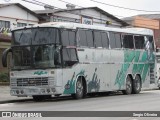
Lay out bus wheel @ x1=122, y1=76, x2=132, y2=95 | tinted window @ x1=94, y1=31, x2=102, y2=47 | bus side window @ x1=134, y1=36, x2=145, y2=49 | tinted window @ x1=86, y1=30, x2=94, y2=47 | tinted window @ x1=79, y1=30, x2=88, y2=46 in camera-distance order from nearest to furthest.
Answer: tinted window @ x1=79, y1=30, x2=88, y2=46
tinted window @ x1=86, y1=30, x2=94, y2=47
tinted window @ x1=94, y1=31, x2=102, y2=47
bus wheel @ x1=122, y1=76, x2=132, y2=95
bus side window @ x1=134, y1=36, x2=145, y2=49

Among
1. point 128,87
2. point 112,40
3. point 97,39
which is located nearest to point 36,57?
point 97,39

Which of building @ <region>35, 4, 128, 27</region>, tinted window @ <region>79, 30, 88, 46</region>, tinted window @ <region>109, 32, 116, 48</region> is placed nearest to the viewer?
tinted window @ <region>79, 30, 88, 46</region>

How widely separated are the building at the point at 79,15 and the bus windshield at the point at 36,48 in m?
29.6

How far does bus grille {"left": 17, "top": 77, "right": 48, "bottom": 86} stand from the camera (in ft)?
75.7

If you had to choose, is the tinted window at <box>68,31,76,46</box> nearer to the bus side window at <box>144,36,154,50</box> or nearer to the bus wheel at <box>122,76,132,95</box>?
the bus wheel at <box>122,76,132,95</box>

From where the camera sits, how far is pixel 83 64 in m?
24.9

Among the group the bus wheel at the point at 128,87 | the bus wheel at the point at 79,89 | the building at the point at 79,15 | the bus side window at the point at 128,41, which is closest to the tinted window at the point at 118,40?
the bus side window at the point at 128,41

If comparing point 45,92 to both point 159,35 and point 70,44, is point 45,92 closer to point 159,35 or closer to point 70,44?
point 70,44

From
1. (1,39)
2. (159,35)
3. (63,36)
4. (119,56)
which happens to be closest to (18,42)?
(63,36)

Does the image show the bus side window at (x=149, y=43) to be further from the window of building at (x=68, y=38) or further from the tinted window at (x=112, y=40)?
the window of building at (x=68, y=38)

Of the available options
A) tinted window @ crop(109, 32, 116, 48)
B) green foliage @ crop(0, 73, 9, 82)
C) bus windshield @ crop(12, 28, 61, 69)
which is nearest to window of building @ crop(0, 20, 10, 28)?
green foliage @ crop(0, 73, 9, 82)

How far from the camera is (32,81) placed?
2331cm

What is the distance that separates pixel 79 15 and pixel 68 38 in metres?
34.0

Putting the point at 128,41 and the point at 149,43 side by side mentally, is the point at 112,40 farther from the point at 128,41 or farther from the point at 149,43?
the point at 149,43
